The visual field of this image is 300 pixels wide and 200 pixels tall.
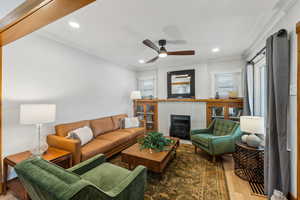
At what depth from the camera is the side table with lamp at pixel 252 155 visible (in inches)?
78.8

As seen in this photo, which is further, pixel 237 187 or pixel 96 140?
pixel 96 140

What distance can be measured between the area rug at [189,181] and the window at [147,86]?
109 inches

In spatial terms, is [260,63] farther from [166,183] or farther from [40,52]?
[40,52]

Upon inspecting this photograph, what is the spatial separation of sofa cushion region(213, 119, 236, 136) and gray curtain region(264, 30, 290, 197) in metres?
1.20

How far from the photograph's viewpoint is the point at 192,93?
411 centimetres

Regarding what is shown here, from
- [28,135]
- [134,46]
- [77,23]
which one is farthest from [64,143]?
[134,46]

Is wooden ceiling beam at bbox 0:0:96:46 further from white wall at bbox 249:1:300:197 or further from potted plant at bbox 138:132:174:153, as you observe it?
white wall at bbox 249:1:300:197

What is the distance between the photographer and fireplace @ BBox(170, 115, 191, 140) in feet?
13.4

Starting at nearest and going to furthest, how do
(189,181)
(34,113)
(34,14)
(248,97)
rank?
(34,14), (34,113), (189,181), (248,97)

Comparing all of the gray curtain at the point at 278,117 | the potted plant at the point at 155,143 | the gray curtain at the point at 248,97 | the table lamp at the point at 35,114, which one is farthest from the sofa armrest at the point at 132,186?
the gray curtain at the point at 248,97

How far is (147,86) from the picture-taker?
5133mm

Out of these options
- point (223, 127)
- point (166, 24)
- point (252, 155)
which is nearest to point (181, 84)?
point (223, 127)

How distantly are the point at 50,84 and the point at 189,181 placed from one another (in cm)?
305

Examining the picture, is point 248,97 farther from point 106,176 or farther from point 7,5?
point 7,5
